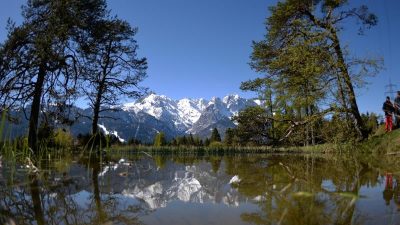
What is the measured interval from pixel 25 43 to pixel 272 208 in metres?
12.4

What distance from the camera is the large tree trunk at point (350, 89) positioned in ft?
46.5

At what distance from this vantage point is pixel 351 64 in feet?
47.2

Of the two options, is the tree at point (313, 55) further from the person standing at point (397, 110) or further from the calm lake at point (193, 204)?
the calm lake at point (193, 204)

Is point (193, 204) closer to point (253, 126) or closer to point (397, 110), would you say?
point (397, 110)

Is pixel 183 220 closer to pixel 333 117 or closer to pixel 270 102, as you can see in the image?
pixel 333 117

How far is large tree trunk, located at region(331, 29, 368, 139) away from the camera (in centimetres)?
1416

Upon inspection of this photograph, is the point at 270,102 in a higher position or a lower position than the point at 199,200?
higher

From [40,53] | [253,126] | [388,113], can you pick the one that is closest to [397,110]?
[388,113]

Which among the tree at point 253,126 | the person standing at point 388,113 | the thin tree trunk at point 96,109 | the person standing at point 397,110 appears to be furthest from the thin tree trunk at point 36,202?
the tree at point 253,126

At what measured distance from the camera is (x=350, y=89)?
14398 mm

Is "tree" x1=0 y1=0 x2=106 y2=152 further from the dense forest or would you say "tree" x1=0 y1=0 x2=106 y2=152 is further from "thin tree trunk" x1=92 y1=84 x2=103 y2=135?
"thin tree trunk" x1=92 y1=84 x2=103 y2=135

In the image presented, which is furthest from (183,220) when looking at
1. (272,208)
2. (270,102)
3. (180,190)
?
(270,102)

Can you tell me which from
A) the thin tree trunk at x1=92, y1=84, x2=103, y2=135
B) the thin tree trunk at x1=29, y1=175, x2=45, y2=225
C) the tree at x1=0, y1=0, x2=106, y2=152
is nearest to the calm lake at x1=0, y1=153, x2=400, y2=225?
the thin tree trunk at x1=29, y1=175, x2=45, y2=225

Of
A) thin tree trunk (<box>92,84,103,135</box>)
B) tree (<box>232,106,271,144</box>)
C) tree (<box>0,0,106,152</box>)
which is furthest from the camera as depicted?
tree (<box>232,106,271,144</box>)
